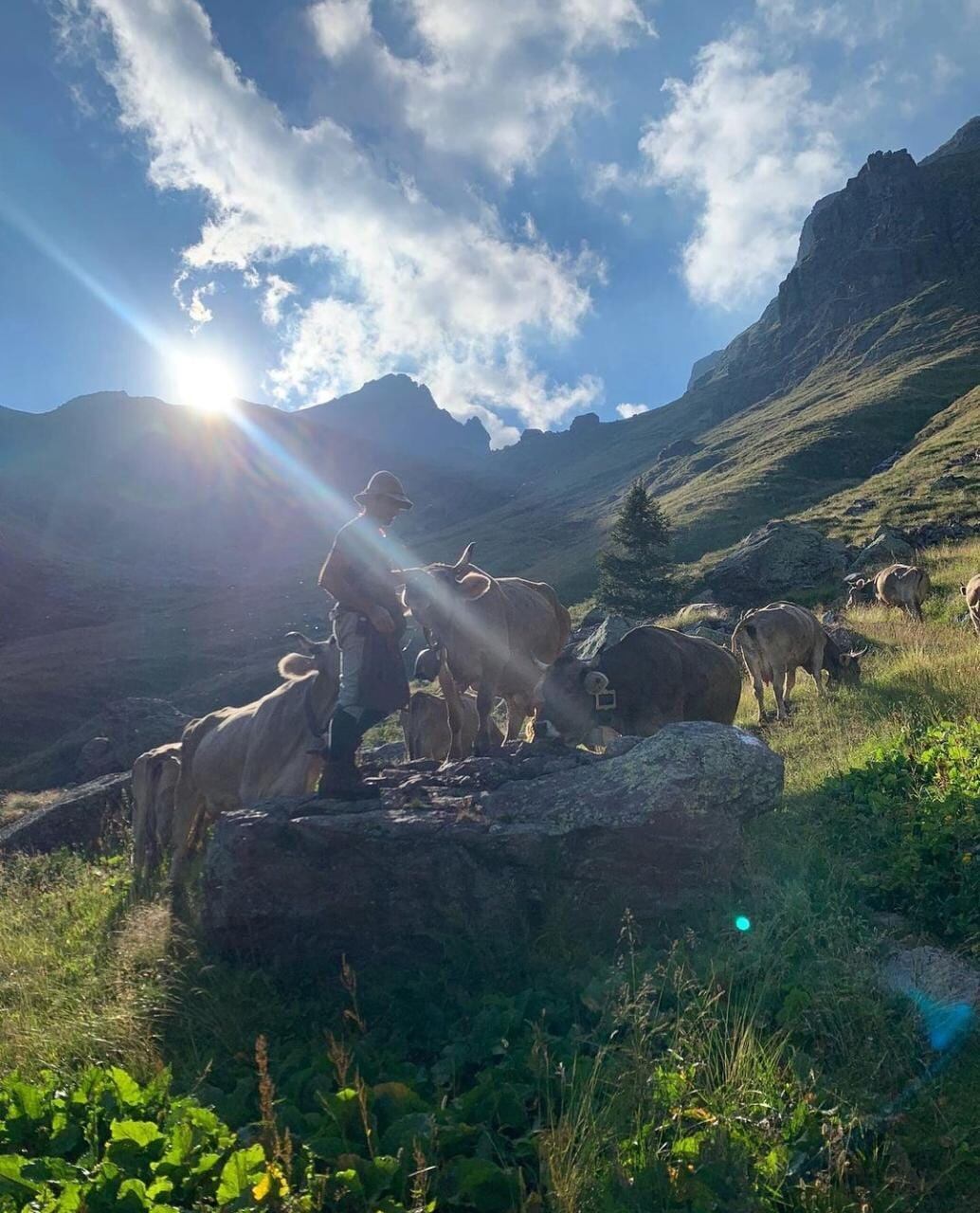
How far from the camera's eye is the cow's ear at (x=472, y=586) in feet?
28.4

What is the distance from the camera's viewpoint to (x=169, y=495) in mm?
160625

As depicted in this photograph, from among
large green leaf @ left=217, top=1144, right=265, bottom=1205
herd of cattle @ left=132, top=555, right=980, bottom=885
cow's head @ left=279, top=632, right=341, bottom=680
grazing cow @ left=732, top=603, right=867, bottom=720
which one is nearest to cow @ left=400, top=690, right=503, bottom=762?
herd of cattle @ left=132, top=555, right=980, bottom=885

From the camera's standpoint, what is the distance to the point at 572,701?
10.3 meters

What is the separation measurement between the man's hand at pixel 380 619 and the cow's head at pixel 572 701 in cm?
327

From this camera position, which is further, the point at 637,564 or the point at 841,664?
the point at 637,564

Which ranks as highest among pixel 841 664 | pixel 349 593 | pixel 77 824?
pixel 349 593

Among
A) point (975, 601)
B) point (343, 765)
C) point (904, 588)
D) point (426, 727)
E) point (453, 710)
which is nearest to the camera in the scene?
point (343, 765)

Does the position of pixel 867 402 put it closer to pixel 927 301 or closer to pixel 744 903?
pixel 927 301

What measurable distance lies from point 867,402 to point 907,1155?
9688cm

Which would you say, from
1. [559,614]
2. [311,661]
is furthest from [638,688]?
[311,661]

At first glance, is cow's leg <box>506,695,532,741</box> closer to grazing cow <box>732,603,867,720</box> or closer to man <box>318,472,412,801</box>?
man <box>318,472,412,801</box>

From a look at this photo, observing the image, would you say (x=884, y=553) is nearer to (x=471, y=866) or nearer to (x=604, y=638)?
(x=604, y=638)

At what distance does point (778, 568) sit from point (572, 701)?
23.2 m

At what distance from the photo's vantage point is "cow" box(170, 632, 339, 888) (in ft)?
27.8
